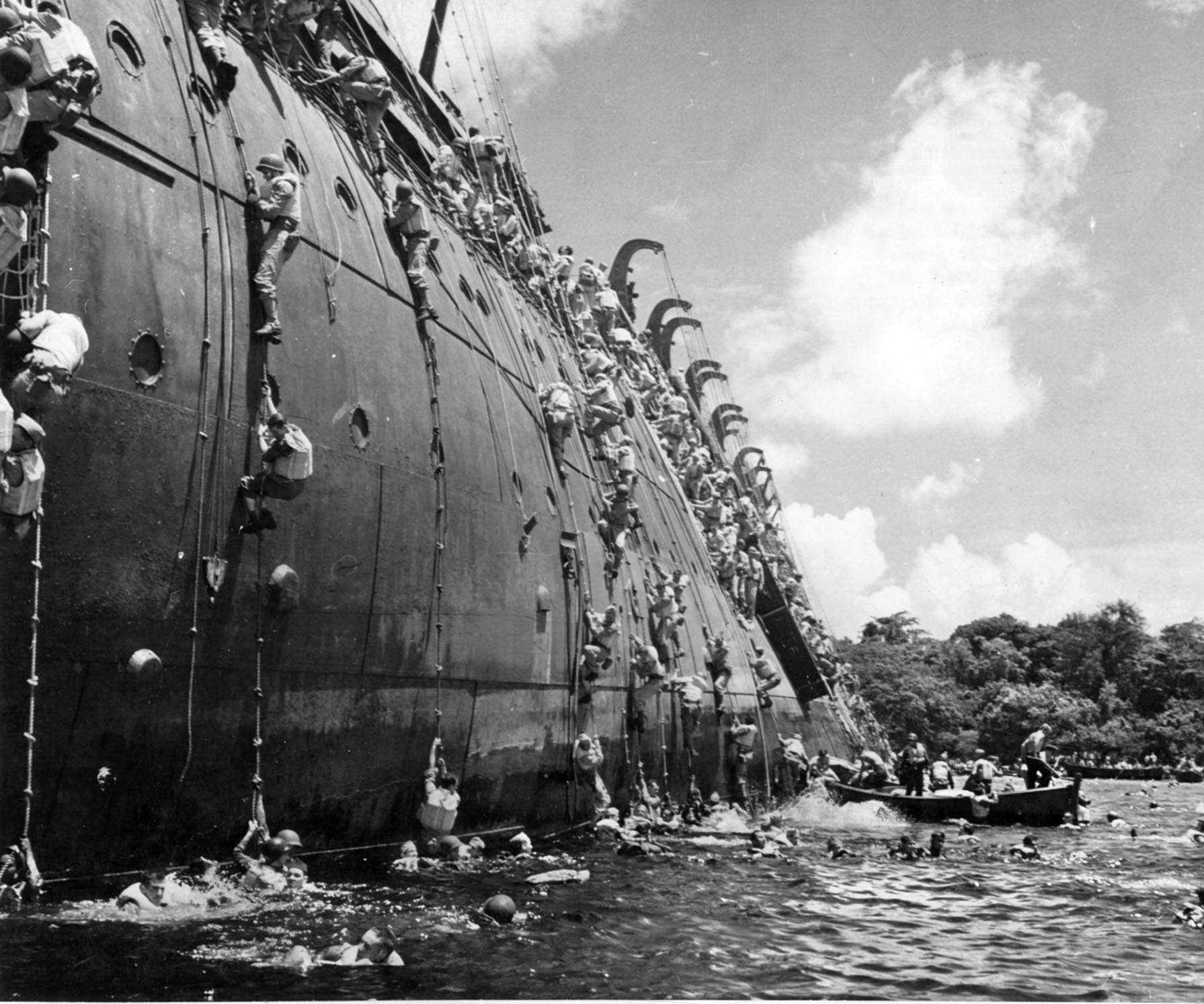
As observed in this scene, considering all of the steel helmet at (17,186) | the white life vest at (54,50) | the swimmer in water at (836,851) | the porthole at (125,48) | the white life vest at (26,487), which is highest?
the porthole at (125,48)

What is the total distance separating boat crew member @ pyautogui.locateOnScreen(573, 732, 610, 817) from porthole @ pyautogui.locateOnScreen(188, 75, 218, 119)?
9.24 meters

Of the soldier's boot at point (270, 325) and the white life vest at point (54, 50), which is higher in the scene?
the white life vest at point (54, 50)

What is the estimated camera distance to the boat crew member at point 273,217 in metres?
11.1

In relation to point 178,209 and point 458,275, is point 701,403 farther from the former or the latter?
point 178,209

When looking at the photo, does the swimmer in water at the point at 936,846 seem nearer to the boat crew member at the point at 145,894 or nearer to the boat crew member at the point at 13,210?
the boat crew member at the point at 145,894

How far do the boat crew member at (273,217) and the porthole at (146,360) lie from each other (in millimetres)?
1372

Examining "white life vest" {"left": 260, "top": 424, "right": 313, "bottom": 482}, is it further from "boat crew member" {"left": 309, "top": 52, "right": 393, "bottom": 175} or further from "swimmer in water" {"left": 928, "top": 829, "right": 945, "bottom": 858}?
"swimmer in water" {"left": 928, "top": 829, "right": 945, "bottom": 858}

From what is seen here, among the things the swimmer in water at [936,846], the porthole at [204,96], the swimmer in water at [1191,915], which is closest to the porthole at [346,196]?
the porthole at [204,96]

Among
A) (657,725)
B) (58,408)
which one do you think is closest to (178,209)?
(58,408)

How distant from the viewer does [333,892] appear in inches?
402

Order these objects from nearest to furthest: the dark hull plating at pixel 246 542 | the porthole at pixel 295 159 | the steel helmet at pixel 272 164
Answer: the dark hull plating at pixel 246 542, the steel helmet at pixel 272 164, the porthole at pixel 295 159

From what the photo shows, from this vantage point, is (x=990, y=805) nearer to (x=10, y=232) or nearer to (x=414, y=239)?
(x=414, y=239)

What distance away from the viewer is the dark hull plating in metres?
9.02

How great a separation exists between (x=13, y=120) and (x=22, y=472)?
2533 millimetres
